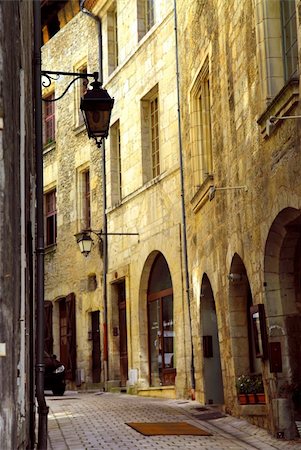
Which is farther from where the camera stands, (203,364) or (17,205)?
(203,364)

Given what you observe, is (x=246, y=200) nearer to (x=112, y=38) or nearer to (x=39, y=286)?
(x=39, y=286)

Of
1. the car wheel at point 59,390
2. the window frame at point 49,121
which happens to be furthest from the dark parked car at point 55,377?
the window frame at point 49,121

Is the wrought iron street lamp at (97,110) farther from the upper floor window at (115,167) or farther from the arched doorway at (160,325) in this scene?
the upper floor window at (115,167)

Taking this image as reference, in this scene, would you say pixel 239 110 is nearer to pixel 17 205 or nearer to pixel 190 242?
pixel 190 242

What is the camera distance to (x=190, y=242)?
52.3 feet

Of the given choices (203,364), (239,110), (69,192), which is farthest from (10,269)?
(69,192)

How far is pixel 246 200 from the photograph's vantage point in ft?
38.5

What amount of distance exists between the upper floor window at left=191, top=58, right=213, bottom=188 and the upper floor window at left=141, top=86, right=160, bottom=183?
3.17 m

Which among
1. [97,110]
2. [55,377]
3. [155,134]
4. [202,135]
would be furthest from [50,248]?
[97,110]

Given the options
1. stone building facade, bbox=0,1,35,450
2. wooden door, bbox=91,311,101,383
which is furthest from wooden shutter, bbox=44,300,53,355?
stone building facade, bbox=0,1,35,450

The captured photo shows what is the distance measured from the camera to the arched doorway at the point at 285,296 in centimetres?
1055

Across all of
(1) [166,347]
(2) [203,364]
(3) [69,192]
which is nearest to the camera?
(2) [203,364]

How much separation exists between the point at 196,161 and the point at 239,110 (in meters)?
3.33

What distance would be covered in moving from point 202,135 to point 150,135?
12.7ft
